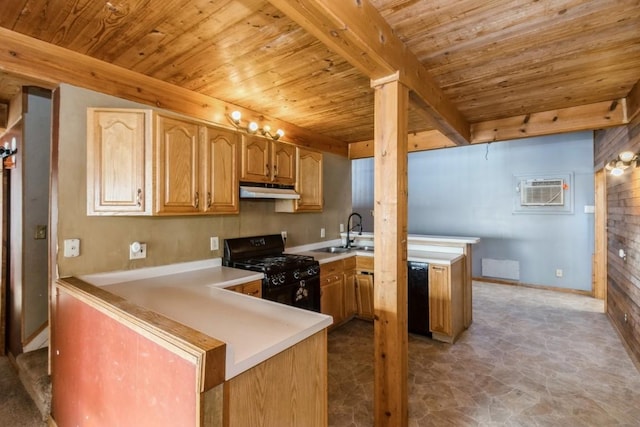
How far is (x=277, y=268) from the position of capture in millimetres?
2703

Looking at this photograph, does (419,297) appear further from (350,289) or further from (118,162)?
(118,162)

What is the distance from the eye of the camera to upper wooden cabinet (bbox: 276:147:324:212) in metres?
→ 3.41

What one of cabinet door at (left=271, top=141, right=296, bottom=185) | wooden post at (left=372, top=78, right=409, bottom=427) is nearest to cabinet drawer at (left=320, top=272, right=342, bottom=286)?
cabinet door at (left=271, top=141, right=296, bottom=185)

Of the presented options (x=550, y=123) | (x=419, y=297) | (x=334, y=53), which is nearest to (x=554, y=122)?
(x=550, y=123)

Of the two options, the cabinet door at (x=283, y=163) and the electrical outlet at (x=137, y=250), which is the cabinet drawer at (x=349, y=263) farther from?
the electrical outlet at (x=137, y=250)

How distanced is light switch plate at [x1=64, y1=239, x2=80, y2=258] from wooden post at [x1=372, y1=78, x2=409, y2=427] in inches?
77.3

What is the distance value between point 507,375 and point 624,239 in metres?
2.00

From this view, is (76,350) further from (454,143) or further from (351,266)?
(454,143)

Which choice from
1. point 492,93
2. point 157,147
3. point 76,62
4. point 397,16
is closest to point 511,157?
point 492,93

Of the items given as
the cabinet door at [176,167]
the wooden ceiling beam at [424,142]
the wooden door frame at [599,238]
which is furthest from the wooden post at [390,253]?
the wooden door frame at [599,238]

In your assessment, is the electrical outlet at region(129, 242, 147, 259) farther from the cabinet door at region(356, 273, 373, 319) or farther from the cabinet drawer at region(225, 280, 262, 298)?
the cabinet door at region(356, 273, 373, 319)

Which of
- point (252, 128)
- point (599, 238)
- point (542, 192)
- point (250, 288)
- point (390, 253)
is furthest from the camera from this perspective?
point (542, 192)

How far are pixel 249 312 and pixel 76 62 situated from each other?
6.46ft

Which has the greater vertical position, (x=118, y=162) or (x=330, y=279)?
(x=118, y=162)
